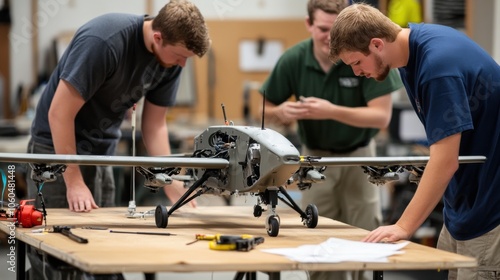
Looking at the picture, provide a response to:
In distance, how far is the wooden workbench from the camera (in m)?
2.53

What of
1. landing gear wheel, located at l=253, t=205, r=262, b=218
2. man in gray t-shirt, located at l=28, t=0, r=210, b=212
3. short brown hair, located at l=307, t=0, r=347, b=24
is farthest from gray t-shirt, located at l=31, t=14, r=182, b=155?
landing gear wheel, located at l=253, t=205, r=262, b=218

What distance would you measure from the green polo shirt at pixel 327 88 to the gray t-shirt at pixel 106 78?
0.74 meters

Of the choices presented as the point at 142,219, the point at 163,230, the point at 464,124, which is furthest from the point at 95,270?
the point at 464,124

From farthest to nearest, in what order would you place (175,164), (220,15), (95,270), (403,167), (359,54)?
(220,15) → (403,167) → (175,164) → (359,54) → (95,270)

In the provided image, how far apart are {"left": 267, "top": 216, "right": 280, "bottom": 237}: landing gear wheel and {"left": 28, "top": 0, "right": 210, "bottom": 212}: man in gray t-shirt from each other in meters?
0.93

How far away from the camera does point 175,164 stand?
332 cm

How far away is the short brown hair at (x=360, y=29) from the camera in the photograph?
3.04 metres

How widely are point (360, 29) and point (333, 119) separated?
1.44 m

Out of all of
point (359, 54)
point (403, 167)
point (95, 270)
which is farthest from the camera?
point (403, 167)

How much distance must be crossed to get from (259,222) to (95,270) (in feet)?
4.10

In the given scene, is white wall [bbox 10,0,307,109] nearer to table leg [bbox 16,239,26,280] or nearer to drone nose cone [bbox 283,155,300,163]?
table leg [bbox 16,239,26,280]

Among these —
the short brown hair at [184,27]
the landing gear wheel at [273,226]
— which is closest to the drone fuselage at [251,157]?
the landing gear wheel at [273,226]

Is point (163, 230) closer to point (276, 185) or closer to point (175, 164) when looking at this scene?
point (175, 164)

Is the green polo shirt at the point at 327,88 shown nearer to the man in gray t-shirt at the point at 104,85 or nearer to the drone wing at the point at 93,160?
the man in gray t-shirt at the point at 104,85
